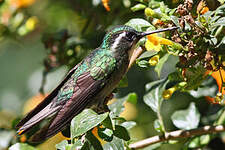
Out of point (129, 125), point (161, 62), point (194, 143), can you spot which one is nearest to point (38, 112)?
point (129, 125)

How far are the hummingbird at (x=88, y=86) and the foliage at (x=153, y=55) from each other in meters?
0.09

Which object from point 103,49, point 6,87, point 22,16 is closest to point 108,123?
point 103,49

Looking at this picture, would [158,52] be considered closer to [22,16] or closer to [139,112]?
[139,112]

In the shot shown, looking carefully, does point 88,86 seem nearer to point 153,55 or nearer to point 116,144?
point 153,55

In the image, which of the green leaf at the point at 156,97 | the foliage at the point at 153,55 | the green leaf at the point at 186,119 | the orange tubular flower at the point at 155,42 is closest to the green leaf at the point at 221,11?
the foliage at the point at 153,55

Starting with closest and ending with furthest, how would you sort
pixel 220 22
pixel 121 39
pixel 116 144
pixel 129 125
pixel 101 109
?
pixel 220 22, pixel 116 144, pixel 129 125, pixel 101 109, pixel 121 39

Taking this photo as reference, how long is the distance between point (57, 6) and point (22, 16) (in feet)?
1.11

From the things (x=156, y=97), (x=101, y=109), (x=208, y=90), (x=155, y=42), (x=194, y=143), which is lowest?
(x=194, y=143)

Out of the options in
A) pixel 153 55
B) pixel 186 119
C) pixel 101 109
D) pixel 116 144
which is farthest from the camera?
pixel 186 119

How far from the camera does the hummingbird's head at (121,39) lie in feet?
7.31

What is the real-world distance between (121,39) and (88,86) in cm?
35

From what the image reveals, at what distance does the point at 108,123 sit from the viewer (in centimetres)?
167

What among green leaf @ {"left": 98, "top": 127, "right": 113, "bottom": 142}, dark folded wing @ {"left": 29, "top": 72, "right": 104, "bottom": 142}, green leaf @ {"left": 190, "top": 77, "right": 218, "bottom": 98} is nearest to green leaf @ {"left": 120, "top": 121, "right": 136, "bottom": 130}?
dark folded wing @ {"left": 29, "top": 72, "right": 104, "bottom": 142}

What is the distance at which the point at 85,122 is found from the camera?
1.62 meters
